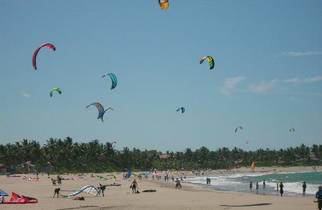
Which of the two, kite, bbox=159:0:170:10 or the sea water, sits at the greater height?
kite, bbox=159:0:170:10

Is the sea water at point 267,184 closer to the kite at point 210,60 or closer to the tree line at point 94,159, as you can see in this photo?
the kite at point 210,60

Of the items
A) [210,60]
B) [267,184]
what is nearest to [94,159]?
[267,184]

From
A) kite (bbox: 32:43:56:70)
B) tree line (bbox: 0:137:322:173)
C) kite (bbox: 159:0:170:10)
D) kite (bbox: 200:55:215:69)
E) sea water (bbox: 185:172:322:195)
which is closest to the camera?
kite (bbox: 159:0:170:10)

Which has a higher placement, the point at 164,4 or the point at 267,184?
the point at 164,4

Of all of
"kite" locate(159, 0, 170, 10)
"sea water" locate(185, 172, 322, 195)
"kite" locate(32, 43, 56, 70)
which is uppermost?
"kite" locate(159, 0, 170, 10)

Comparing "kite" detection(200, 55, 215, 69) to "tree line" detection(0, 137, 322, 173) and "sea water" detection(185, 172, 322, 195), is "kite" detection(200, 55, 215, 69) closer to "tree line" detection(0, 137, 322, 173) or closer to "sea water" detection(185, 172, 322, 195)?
"sea water" detection(185, 172, 322, 195)

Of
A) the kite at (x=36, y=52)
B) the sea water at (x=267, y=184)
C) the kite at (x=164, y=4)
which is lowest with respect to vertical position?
the sea water at (x=267, y=184)

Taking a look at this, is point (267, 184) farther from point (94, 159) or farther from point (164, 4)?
point (94, 159)

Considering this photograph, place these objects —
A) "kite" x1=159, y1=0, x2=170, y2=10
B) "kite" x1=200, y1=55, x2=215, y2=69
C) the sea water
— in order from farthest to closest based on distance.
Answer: the sea water → "kite" x1=200, y1=55, x2=215, y2=69 → "kite" x1=159, y1=0, x2=170, y2=10

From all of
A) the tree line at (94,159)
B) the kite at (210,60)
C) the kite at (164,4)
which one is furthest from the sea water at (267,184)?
the tree line at (94,159)

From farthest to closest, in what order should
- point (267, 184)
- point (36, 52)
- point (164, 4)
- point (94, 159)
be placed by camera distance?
point (94, 159) → point (267, 184) → point (36, 52) → point (164, 4)

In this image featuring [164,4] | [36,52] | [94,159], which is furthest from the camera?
[94,159]

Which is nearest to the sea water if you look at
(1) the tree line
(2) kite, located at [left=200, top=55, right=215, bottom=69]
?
(2) kite, located at [left=200, top=55, right=215, bottom=69]

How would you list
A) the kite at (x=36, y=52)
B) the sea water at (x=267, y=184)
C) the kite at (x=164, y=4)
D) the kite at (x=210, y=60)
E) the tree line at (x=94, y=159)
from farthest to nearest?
the tree line at (x=94, y=159)
the sea water at (x=267, y=184)
the kite at (x=210, y=60)
the kite at (x=36, y=52)
the kite at (x=164, y=4)
